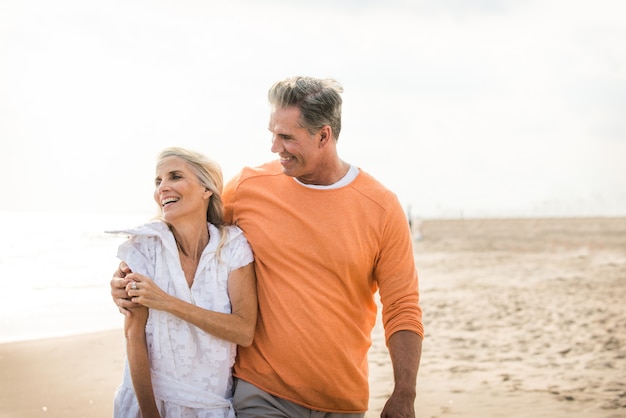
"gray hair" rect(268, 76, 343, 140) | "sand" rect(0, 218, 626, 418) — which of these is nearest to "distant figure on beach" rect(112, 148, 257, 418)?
"gray hair" rect(268, 76, 343, 140)

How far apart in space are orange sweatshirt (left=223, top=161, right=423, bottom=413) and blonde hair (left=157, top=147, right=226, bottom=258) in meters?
0.12

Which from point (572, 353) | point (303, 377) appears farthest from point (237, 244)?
point (572, 353)

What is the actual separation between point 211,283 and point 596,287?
12900 millimetres

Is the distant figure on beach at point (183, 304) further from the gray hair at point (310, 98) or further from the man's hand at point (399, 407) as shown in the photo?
the man's hand at point (399, 407)

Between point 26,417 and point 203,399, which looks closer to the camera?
point 203,399

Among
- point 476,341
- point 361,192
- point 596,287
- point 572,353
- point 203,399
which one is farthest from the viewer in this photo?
point 596,287

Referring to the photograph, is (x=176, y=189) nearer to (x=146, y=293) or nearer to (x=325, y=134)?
(x=146, y=293)

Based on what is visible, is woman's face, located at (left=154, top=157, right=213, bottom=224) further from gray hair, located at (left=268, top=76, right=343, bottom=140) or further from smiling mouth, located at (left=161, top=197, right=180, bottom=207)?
gray hair, located at (left=268, top=76, right=343, bottom=140)

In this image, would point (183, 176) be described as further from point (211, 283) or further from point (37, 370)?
point (37, 370)

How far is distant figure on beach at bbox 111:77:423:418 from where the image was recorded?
3037mm

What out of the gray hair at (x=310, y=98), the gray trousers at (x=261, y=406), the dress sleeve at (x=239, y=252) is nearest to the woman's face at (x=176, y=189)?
the dress sleeve at (x=239, y=252)

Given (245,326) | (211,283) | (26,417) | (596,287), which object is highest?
(211,283)

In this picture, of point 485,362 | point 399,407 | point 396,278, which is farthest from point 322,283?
point 485,362

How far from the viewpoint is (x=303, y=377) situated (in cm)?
303
